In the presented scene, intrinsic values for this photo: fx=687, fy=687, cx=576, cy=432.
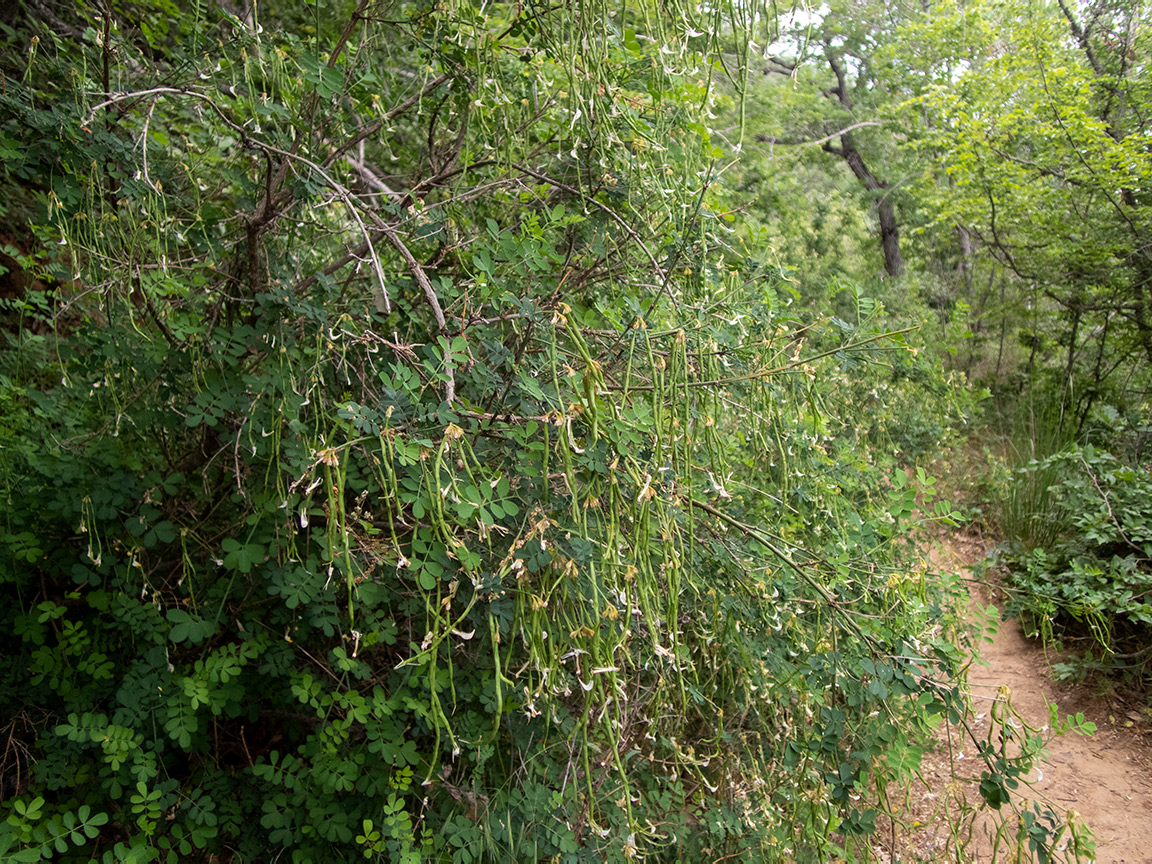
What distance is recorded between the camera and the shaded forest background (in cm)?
135

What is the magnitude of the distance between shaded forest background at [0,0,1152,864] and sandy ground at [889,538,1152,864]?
1.14 meters

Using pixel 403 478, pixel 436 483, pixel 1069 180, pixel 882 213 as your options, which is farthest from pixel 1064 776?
pixel 882 213

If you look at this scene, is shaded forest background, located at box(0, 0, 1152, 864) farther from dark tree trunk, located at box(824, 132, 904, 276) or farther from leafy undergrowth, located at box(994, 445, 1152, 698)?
dark tree trunk, located at box(824, 132, 904, 276)

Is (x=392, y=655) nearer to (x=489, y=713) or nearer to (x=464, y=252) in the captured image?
(x=489, y=713)

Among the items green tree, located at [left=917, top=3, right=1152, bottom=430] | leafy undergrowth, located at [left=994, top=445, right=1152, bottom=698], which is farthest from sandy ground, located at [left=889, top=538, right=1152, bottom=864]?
green tree, located at [left=917, top=3, right=1152, bottom=430]

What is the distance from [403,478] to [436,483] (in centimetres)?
39

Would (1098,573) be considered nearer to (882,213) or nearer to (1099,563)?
(1099,563)

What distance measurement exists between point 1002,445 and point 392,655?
21.1 feet

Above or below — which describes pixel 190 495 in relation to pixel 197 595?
above

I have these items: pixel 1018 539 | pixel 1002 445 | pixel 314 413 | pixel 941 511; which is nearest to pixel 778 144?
pixel 1002 445

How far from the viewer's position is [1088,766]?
3.50 m

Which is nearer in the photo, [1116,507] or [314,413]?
[314,413]

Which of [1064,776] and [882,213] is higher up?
[882,213]

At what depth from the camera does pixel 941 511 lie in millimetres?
2459
